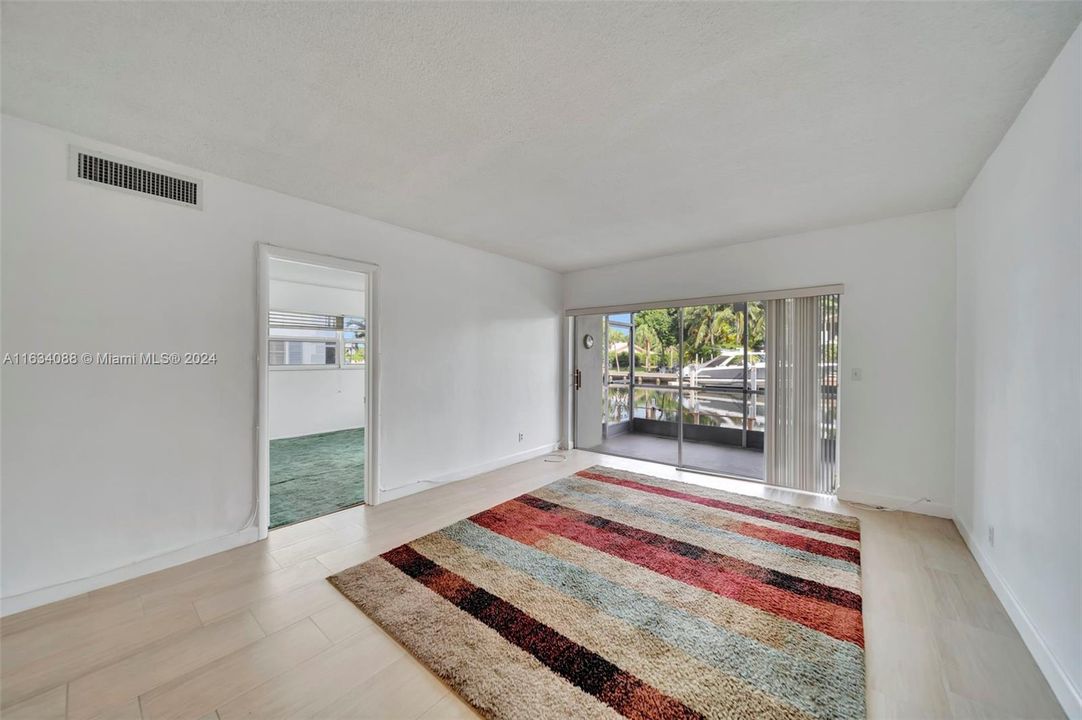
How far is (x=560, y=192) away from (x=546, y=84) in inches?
46.5

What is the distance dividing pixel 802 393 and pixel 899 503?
3.74 ft

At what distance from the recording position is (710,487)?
158 inches

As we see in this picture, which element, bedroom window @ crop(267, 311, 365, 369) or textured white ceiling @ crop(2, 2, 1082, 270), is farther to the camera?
bedroom window @ crop(267, 311, 365, 369)

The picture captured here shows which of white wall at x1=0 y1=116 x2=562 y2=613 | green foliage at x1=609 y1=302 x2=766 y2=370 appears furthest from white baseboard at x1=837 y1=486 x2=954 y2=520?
white wall at x1=0 y1=116 x2=562 y2=613

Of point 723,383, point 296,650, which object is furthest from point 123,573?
point 723,383

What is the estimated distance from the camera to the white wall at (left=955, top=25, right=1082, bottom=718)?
1521 millimetres

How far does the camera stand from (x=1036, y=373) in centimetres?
183

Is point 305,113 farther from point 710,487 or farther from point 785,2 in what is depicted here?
point 710,487

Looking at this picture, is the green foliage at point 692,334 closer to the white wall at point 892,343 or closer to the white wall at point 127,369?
the white wall at point 892,343

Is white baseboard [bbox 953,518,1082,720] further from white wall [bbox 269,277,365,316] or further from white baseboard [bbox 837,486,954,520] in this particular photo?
white wall [bbox 269,277,365,316]

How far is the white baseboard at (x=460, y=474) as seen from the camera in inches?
147

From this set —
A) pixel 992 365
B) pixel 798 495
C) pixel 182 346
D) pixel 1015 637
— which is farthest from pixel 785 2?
pixel 798 495

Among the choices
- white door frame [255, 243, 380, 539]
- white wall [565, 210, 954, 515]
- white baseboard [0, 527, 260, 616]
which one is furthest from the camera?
white wall [565, 210, 954, 515]

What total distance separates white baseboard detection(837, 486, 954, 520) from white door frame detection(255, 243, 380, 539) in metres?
4.25
